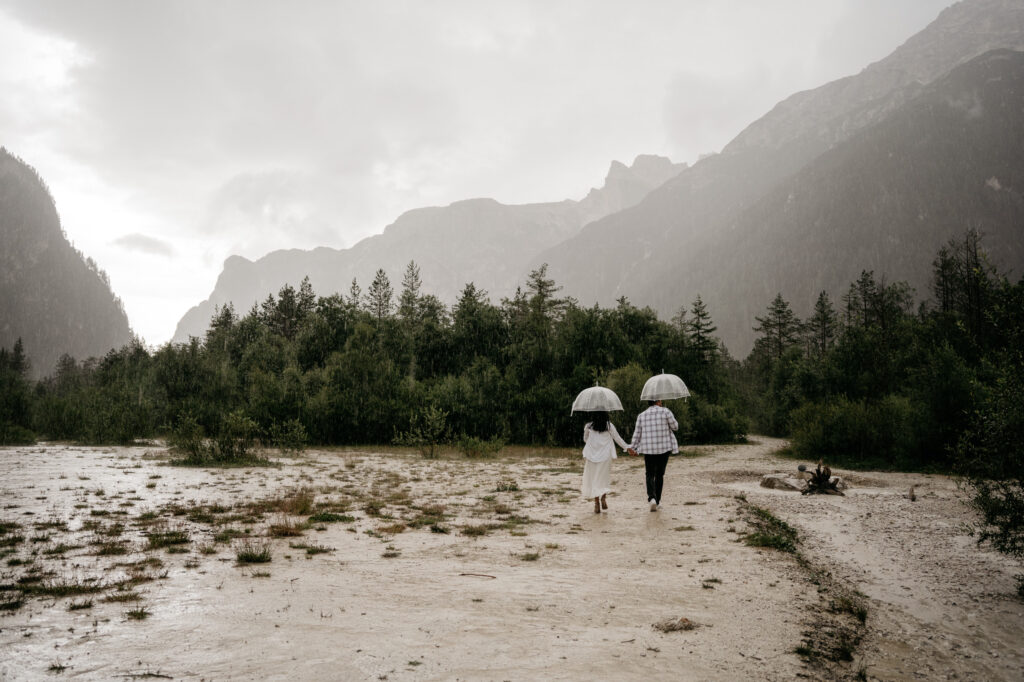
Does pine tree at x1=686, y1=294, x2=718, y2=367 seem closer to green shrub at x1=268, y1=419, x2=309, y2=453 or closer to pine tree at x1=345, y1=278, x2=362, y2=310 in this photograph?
green shrub at x1=268, y1=419, x2=309, y2=453

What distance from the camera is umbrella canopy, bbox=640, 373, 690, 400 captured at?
1224 cm

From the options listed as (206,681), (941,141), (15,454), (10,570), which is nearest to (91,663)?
(206,681)

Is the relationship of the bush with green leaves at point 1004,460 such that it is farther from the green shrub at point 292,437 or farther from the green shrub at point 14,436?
the green shrub at point 14,436

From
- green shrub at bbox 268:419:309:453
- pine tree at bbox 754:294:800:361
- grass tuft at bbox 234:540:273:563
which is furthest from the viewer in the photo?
pine tree at bbox 754:294:800:361

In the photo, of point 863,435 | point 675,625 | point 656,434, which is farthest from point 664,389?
point 863,435

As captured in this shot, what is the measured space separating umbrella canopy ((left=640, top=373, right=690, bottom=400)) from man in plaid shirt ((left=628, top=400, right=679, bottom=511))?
0.79m

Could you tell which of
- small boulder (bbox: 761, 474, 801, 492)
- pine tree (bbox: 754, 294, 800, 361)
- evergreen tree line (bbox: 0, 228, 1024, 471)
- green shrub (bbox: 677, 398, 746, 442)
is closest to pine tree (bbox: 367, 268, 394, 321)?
evergreen tree line (bbox: 0, 228, 1024, 471)

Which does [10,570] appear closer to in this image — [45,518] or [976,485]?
[45,518]

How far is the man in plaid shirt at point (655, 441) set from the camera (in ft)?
35.8

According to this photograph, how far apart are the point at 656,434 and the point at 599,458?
1.28 metres

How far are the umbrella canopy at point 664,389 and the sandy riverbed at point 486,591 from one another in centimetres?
252

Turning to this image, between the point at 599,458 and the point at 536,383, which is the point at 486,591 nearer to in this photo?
the point at 599,458

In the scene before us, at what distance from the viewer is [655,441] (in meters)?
11.0

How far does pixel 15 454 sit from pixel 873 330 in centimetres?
6316
